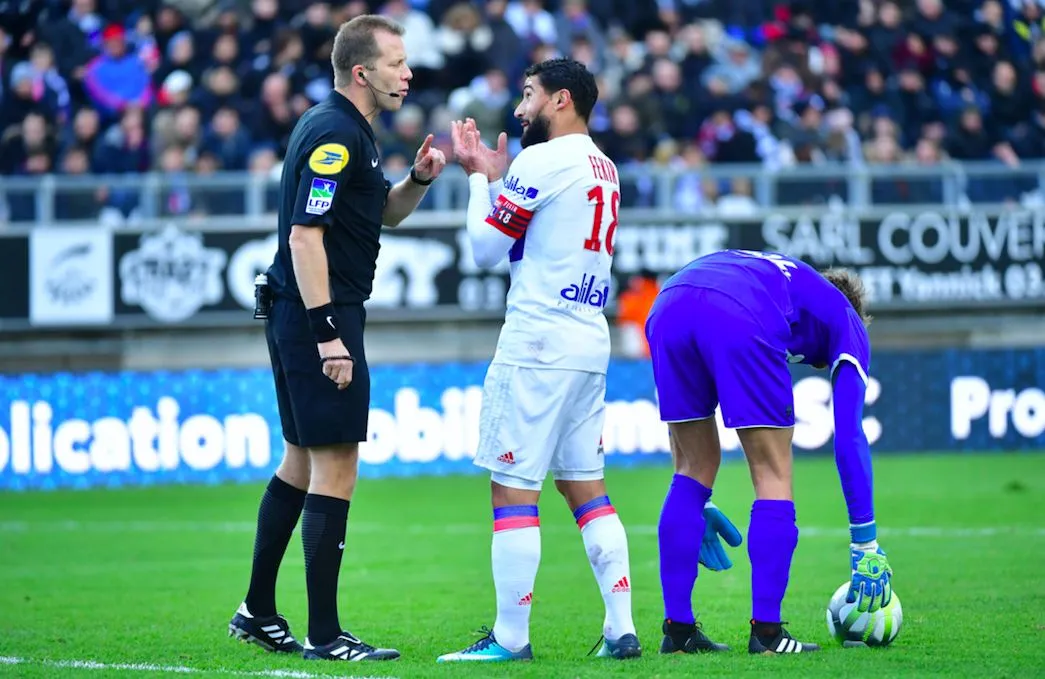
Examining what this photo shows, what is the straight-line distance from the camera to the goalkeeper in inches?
245

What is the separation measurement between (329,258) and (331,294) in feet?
0.49

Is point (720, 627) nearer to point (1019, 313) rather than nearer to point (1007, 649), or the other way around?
point (1007, 649)

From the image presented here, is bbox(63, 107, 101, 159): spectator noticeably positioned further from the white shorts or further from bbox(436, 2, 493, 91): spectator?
the white shorts

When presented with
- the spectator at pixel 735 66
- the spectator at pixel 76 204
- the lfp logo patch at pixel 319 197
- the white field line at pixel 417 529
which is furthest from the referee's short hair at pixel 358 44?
the spectator at pixel 735 66

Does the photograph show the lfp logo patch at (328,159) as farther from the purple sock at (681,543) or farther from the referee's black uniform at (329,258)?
the purple sock at (681,543)

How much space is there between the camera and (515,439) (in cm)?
615

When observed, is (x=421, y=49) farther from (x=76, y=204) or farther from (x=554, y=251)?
(x=554, y=251)

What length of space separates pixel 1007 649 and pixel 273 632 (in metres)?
2.86

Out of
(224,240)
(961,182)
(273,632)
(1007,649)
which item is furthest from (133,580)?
(961,182)

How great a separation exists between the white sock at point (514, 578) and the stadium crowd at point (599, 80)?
39.8 ft

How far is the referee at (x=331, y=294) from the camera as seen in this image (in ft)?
20.5

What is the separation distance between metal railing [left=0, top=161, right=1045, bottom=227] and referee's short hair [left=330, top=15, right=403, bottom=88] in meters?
11.3

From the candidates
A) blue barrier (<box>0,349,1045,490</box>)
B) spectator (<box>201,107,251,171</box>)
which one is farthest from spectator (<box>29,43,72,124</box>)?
blue barrier (<box>0,349,1045,490</box>)

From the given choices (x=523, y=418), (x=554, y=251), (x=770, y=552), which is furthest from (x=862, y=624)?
(x=554, y=251)
